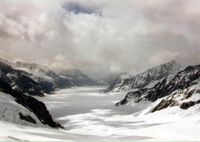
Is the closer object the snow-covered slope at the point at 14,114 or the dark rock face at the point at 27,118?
the snow-covered slope at the point at 14,114

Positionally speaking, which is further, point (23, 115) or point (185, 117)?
point (185, 117)

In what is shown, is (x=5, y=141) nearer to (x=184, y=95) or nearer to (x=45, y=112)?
(x=45, y=112)

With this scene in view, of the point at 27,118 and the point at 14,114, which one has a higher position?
the point at 14,114

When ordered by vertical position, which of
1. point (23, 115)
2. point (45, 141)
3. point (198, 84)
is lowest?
point (45, 141)

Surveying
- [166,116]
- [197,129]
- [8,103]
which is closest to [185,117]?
[166,116]

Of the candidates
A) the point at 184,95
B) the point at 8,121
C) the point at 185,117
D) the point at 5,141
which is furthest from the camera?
the point at 184,95

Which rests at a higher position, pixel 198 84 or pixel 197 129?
pixel 198 84

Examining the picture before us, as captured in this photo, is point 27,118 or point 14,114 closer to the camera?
point 14,114

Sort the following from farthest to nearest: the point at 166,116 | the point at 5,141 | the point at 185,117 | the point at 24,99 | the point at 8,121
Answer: the point at 166,116
the point at 185,117
the point at 24,99
the point at 8,121
the point at 5,141

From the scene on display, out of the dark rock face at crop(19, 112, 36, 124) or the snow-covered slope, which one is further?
the dark rock face at crop(19, 112, 36, 124)

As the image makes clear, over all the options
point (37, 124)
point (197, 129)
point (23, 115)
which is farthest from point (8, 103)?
point (197, 129)
